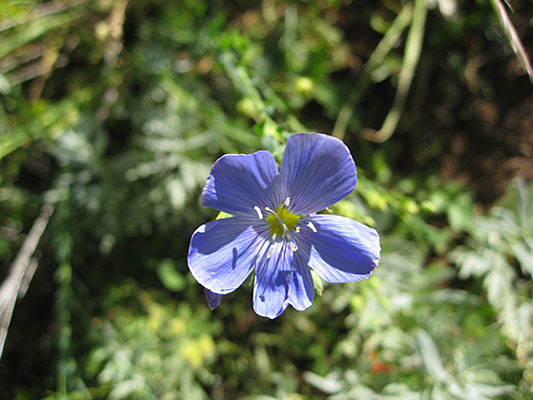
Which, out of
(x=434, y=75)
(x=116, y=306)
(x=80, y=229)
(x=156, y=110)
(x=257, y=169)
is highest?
(x=257, y=169)

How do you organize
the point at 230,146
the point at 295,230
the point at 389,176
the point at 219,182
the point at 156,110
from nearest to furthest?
the point at 219,182
the point at 295,230
the point at 230,146
the point at 156,110
the point at 389,176

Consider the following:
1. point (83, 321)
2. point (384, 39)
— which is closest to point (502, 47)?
point (384, 39)

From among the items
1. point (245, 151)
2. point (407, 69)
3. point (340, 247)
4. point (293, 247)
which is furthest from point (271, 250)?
point (407, 69)

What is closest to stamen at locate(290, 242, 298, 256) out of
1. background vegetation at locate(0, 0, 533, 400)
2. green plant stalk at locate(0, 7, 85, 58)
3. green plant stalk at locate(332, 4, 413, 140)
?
background vegetation at locate(0, 0, 533, 400)

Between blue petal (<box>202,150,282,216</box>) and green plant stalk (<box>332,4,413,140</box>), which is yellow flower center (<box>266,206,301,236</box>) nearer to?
blue petal (<box>202,150,282,216</box>)

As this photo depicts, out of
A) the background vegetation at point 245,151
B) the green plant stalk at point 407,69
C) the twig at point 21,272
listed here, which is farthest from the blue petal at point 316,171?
the twig at point 21,272

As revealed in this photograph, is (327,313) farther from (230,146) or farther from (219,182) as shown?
(219,182)

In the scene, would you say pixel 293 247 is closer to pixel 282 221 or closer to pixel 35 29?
pixel 282 221
